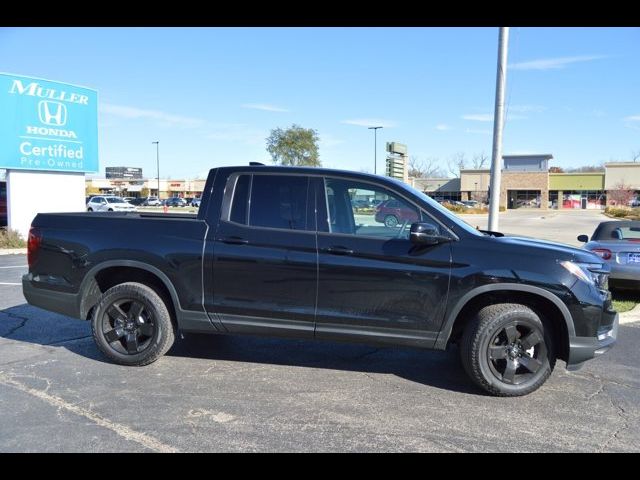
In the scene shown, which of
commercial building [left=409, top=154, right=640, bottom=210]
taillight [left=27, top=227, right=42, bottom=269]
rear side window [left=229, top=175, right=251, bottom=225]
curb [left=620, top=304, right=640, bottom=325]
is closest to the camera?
rear side window [left=229, top=175, right=251, bottom=225]

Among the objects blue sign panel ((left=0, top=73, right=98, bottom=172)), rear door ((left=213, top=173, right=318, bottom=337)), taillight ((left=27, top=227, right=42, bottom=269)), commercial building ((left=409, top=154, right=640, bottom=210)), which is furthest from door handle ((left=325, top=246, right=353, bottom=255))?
commercial building ((left=409, top=154, right=640, bottom=210))

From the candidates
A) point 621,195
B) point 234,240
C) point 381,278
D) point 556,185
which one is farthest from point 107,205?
point 556,185

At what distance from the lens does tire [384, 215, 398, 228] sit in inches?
173

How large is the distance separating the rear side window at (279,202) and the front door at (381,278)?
23cm

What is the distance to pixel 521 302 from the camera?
4316 mm

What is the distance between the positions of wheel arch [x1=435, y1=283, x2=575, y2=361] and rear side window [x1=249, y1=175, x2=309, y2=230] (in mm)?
1529

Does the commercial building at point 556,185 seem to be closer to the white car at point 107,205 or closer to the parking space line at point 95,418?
the white car at point 107,205

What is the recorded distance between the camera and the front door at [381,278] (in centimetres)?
425

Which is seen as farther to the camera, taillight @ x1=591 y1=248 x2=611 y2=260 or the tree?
the tree

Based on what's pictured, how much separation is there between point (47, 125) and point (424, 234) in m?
15.4

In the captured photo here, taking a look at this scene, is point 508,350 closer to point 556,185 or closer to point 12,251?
point 12,251

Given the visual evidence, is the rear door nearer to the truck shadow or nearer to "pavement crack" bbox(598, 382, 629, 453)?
the truck shadow

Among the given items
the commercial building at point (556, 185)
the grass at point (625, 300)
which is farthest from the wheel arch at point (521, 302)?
the commercial building at point (556, 185)
